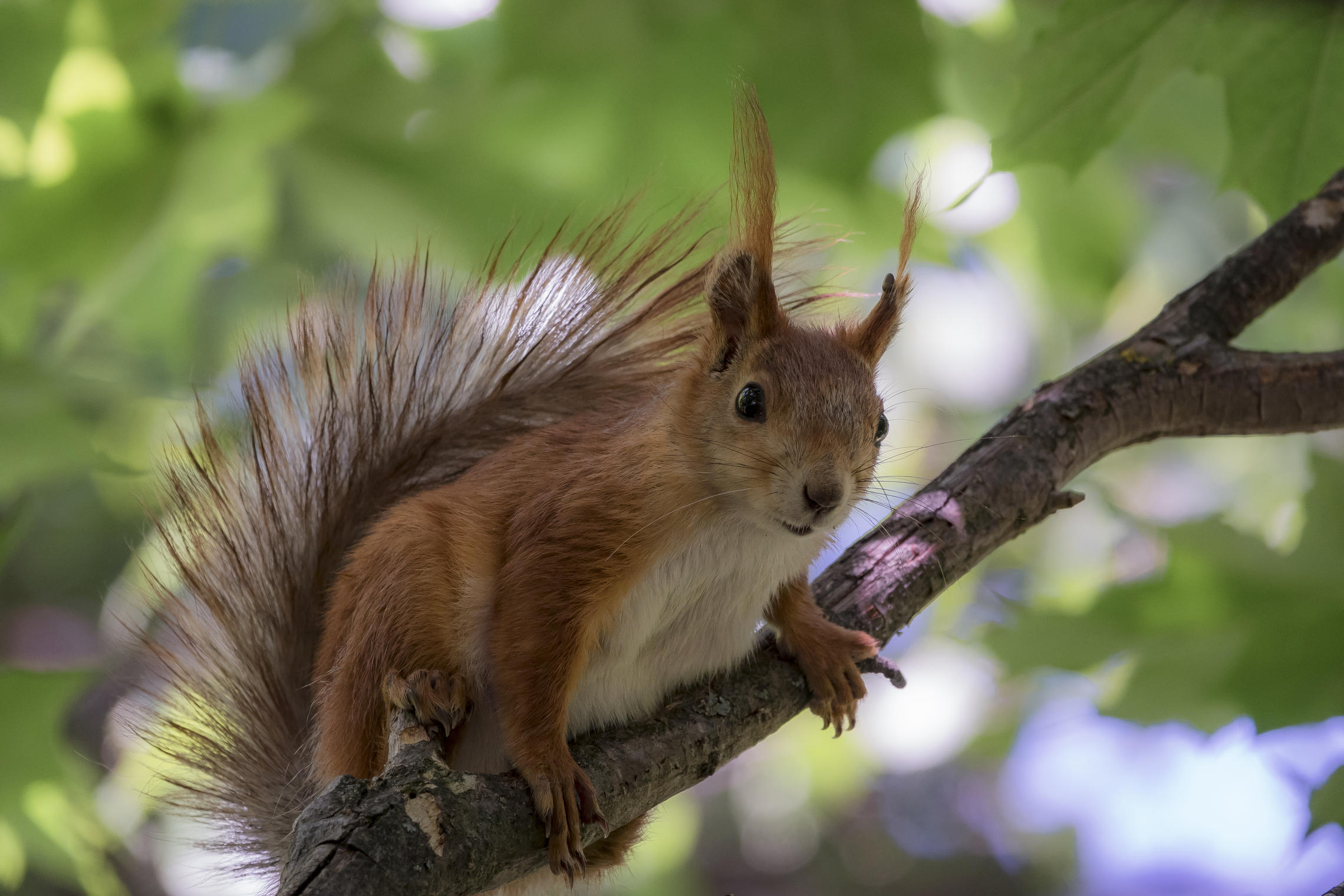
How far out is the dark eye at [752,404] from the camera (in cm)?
137

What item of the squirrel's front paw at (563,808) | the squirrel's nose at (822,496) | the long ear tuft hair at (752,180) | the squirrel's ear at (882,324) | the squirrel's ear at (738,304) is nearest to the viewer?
the squirrel's front paw at (563,808)

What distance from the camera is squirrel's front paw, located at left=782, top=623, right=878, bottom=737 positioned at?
4.73 ft

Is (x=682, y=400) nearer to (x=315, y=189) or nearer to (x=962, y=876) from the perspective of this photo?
(x=315, y=189)

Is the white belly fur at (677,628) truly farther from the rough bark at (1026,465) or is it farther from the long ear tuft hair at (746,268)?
the long ear tuft hair at (746,268)

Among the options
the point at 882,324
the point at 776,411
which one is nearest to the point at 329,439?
the point at 776,411

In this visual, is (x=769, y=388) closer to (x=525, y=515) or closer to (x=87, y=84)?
(x=525, y=515)

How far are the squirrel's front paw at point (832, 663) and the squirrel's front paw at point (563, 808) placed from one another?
392 millimetres

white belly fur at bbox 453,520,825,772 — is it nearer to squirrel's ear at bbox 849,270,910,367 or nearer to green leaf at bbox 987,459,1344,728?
squirrel's ear at bbox 849,270,910,367

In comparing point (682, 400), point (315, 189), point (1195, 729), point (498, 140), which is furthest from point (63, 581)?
point (1195, 729)

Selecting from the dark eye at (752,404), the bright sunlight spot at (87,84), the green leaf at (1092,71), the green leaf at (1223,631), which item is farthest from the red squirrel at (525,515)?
the bright sunlight spot at (87,84)

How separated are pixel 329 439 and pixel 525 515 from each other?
0.48 meters

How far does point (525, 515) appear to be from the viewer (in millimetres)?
1383

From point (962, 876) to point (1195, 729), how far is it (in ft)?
12.6

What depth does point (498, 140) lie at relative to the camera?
2.16 metres
